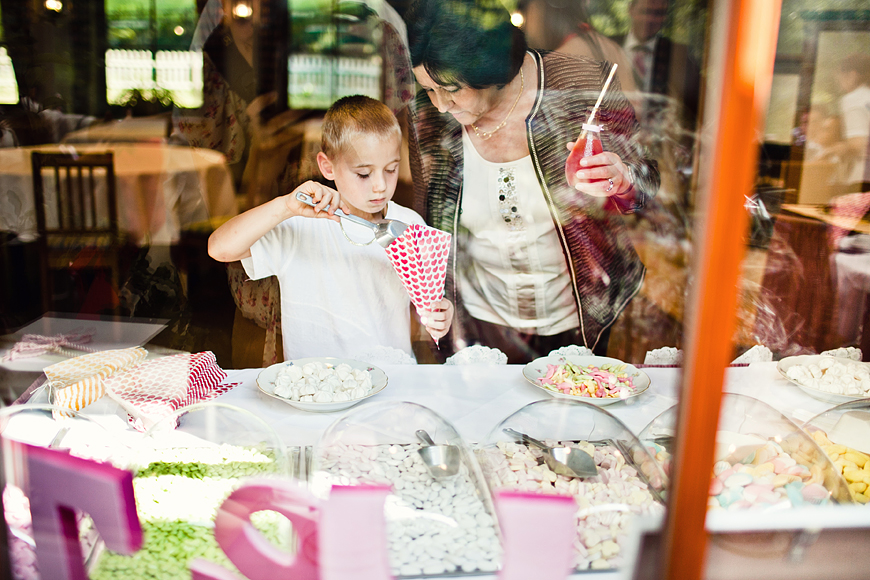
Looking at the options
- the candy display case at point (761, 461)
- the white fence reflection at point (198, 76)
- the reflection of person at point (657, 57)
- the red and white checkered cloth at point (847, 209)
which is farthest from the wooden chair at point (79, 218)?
the red and white checkered cloth at point (847, 209)

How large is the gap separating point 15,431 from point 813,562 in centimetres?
153

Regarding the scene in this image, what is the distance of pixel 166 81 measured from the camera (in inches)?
75.0

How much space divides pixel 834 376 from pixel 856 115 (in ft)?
4.56

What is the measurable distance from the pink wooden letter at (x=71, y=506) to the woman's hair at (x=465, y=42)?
61.5 inches

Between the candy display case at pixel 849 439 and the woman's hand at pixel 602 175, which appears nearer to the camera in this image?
the candy display case at pixel 849 439

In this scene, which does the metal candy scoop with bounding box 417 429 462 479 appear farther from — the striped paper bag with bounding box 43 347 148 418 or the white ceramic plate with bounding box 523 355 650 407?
the striped paper bag with bounding box 43 347 148 418

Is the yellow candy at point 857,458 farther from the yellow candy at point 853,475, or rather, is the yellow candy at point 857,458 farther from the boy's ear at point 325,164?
the boy's ear at point 325,164

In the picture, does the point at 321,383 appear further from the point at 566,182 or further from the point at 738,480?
the point at 566,182

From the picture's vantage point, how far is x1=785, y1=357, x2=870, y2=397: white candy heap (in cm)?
165

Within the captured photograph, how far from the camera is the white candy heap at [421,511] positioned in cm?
102

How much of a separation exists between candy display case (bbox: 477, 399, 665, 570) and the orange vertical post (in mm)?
205

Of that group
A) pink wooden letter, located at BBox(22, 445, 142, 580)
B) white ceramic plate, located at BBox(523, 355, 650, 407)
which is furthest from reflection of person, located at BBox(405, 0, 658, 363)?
pink wooden letter, located at BBox(22, 445, 142, 580)

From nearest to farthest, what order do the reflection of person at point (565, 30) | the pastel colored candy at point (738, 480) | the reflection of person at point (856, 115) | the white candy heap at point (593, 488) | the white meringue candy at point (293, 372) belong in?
the white candy heap at point (593, 488)
the pastel colored candy at point (738, 480)
the white meringue candy at point (293, 372)
the reflection of person at point (565, 30)
the reflection of person at point (856, 115)

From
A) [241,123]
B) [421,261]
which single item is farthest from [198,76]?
[421,261]
